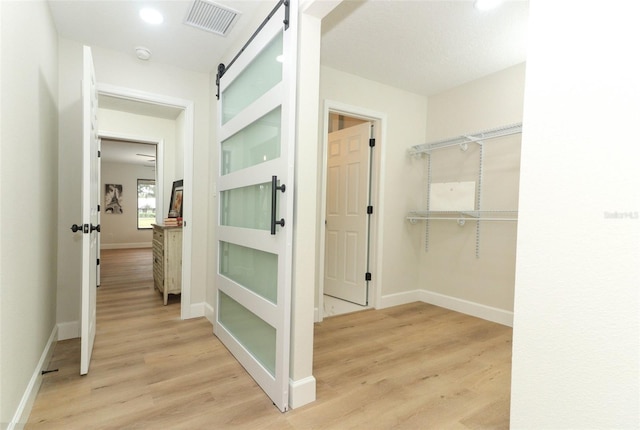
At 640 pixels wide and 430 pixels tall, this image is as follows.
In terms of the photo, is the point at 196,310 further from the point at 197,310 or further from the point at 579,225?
the point at 579,225

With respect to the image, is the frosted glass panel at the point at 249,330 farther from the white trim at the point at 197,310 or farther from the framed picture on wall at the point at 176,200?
the framed picture on wall at the point at 176,200

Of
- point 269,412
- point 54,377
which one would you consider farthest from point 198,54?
point 269,412

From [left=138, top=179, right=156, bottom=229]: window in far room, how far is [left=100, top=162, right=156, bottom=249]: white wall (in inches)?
3.8

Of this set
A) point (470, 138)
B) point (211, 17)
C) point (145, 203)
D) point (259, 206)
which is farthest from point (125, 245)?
point (470, 138)

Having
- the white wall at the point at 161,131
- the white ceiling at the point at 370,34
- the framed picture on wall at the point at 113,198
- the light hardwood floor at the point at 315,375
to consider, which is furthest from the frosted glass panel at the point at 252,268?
the framed picture on wall at the point at 113,198

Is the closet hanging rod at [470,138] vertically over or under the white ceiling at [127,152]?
under

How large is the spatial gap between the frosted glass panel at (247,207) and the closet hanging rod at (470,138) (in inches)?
90.3

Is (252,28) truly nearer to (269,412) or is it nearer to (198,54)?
(198,54)

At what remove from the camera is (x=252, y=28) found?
230 centimetres

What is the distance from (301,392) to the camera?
5.66 ft

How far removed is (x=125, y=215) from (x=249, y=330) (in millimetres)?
8078

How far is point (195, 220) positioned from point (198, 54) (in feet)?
5.17

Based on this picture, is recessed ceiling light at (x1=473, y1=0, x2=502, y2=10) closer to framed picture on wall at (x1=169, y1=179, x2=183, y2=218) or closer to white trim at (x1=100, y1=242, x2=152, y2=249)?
framed picture on wall at (x1=169, y1=179, x2=183, y2=218)

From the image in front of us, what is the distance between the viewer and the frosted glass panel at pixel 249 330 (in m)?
1.89
